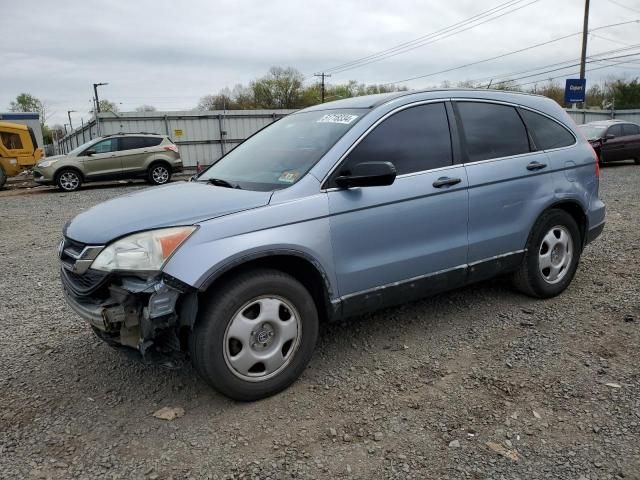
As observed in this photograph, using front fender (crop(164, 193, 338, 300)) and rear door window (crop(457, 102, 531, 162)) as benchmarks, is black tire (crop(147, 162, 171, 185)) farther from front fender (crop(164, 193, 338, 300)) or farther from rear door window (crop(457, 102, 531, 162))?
front fender (crop(164, 193, 338, 300))

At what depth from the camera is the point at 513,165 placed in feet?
13.0

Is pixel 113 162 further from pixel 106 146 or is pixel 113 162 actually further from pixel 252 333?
pixel 252 333

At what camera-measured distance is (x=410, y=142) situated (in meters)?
3.52

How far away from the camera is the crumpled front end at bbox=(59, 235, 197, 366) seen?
259 centimetres

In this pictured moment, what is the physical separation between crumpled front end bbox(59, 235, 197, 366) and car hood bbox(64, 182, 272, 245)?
0.12 meters

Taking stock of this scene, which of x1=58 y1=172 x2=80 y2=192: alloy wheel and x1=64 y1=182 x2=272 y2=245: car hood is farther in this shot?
x1=58 y1=172 x2=80 y2=192: alloy wheel

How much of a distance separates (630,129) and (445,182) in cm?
1723

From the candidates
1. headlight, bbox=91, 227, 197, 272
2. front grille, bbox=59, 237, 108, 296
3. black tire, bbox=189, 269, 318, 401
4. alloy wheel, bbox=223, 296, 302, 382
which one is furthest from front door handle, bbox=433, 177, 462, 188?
front grille, bbox=59, 237, 108, 296

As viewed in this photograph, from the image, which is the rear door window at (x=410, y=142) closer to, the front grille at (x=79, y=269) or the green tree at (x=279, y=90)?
the front grille at (x=79, y=269)

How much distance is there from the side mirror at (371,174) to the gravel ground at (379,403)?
1.24 meters

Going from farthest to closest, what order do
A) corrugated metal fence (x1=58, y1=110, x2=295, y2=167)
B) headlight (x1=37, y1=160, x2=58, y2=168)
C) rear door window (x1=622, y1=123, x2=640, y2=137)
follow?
corrugated metal fence (x1=58, y1=110, x2=295, y2=167)
rear door window (x1=622, y1=123, x2=640, y2=137)
headlight (x1=37, y1=160, x2=58, y2=168)

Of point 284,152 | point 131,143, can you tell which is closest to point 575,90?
point 131,143

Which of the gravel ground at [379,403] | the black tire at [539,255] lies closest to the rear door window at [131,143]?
the gravel ground at [379,403]

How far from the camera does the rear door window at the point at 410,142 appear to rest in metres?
3.30
